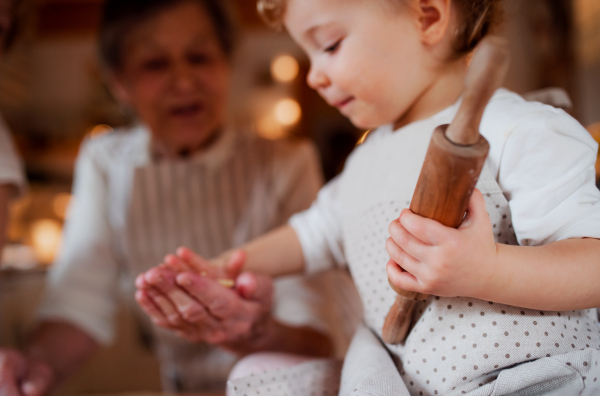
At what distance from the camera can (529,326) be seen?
0.89 ft

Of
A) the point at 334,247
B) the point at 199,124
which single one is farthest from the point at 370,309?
the point at 199,124

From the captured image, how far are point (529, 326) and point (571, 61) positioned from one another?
1.90 feet

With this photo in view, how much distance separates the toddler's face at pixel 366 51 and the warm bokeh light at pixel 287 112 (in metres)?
1.03

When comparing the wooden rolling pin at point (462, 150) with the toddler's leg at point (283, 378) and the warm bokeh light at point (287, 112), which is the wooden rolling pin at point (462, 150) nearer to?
the toddler's leg at point (283, 378)

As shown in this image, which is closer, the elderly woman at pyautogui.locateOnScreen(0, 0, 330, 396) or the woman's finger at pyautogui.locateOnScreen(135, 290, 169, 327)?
the woman's finger at pyautogui.locateOnScreen(135, 290, 169, 327)

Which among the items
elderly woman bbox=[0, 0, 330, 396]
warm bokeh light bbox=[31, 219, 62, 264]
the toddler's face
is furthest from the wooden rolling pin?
warm bokeh light bbox=[31, 219, 62, 264]

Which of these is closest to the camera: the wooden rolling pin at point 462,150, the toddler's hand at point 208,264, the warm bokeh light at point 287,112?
the wooden rolling pin at point 462,150

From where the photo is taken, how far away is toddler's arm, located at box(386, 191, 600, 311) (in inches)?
9.2

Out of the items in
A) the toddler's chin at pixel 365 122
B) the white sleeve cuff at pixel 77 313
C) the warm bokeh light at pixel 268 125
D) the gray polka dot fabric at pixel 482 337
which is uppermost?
the toddler's chin at pixel 365 122

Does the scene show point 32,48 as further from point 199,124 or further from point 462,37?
→ point 462,37

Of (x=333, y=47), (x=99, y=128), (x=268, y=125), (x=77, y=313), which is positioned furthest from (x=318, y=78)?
(x=99, y=128)

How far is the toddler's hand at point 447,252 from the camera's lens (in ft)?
0.76

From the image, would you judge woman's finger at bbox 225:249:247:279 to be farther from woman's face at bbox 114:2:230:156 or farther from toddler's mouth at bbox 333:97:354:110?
woman's face at bbox 114:2:230:156

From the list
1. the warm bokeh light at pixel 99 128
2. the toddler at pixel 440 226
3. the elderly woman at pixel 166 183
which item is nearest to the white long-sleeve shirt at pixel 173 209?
the elderly woman at pixel 166 183
